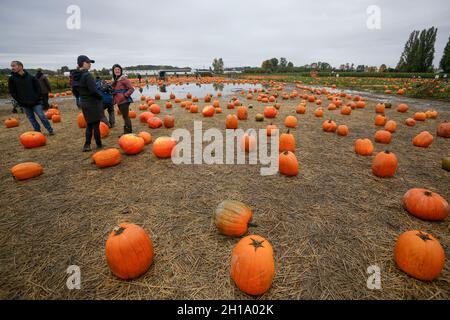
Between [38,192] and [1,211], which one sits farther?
[38,192]

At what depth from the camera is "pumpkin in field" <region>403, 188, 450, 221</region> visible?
3.14 metres

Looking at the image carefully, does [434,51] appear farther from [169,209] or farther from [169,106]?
[169,209]

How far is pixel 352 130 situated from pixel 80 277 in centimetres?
862

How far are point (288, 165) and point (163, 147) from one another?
9.90 ft

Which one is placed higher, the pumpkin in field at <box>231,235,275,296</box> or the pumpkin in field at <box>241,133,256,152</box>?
the pumpkin in field at <box>241,133,256,152</box>

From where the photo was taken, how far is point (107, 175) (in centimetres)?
473

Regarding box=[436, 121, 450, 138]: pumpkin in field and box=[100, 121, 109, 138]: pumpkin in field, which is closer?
box=[436, 121, 450, 138]: pumpkin in field

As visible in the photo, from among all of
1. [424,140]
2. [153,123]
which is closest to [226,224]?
[153,123]

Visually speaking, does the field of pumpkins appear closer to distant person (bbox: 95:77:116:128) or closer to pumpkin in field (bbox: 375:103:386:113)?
distant person (bbox: 95:77:116:128)

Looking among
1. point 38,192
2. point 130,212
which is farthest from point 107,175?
point 130,212

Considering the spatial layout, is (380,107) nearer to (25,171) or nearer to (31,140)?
(25,171)

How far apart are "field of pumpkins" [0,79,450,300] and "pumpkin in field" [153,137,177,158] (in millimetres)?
26

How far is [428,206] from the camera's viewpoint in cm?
317

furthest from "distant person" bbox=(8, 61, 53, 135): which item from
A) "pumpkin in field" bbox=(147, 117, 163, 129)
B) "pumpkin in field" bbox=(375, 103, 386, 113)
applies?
"pumpkin in field" bbox=(375, 103, 386, 113)
